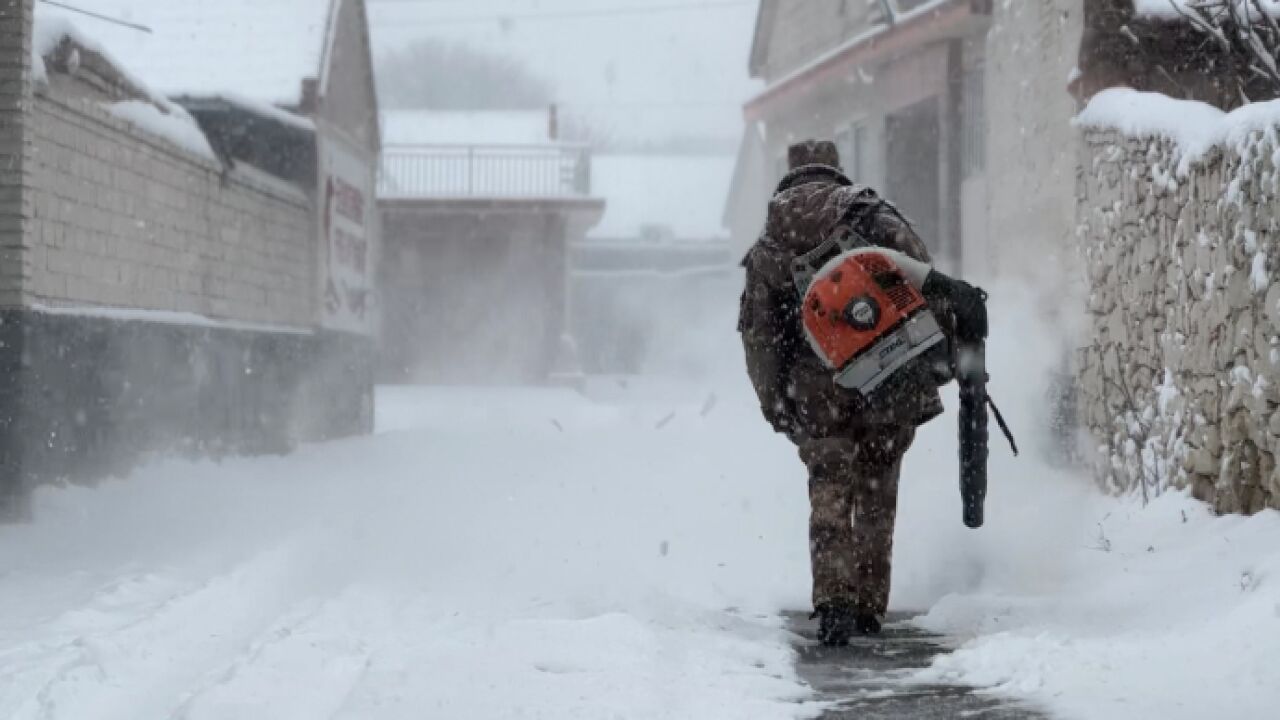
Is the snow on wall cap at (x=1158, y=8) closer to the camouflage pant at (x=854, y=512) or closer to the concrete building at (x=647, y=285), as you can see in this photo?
the camouflage pant at (x=854, y=512)

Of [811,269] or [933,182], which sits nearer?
[811,269]

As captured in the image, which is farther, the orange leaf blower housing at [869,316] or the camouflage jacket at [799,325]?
the camouflage jacket at [799,325]

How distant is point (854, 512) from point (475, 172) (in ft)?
75.9

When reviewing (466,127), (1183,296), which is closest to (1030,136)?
(1183,296)

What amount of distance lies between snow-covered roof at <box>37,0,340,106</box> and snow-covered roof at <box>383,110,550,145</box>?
15.7 m

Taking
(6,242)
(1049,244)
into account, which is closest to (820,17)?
(1049,244)

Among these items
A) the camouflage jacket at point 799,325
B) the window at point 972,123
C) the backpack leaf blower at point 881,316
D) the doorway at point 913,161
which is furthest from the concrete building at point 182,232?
the window at point 972,123

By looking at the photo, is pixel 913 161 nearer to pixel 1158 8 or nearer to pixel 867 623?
pixel 1158 8

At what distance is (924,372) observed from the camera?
5.18m

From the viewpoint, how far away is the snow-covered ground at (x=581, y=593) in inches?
166

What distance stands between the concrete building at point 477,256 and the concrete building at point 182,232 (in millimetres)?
7171

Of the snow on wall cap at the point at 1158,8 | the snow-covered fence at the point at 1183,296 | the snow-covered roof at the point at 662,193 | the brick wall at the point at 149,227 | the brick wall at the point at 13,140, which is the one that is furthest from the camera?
the snow-covered roof at the point at 662,193

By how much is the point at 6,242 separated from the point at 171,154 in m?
3.62

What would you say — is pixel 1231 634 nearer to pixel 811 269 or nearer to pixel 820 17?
pixel 811 269
